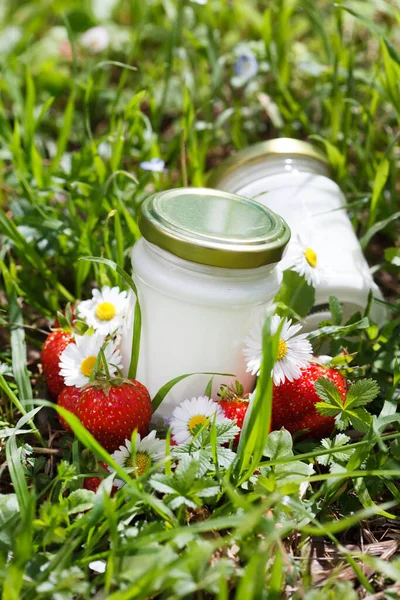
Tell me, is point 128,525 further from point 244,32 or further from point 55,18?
point 55,18

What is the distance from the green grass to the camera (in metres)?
0.81

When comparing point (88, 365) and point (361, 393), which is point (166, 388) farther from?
point (361, 393)

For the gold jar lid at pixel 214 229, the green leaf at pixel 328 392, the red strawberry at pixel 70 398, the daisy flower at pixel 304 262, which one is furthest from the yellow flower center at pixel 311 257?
→ the red strawberry at pixel 70 398

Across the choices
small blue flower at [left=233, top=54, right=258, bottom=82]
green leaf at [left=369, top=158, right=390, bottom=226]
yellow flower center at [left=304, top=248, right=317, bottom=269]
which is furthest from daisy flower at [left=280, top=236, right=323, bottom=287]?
small blue flower at [left=233, top=54, right=258, bottom=82]

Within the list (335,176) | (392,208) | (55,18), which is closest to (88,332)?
(335,176)

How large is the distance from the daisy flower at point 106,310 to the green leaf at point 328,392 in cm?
35

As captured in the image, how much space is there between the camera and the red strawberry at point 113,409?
3.26 ft

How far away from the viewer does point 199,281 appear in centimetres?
99

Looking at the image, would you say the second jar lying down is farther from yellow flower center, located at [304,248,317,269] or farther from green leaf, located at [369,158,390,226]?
green leaf, located at [369,158,390,226]

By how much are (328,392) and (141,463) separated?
297 millimetres

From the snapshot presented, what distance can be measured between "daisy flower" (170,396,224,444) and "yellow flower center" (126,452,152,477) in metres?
0.06

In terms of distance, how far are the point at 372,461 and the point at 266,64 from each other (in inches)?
49.6

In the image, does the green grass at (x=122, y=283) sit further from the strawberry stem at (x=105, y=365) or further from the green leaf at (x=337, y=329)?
the strawberry stem at (x=105, y=365)

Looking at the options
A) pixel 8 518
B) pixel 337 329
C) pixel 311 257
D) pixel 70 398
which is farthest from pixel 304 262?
pixel 8 518
